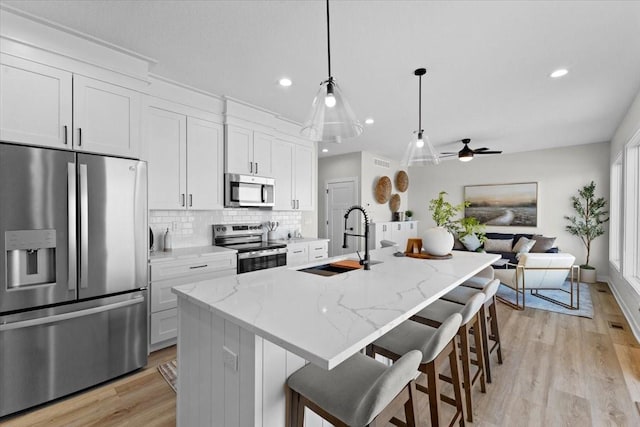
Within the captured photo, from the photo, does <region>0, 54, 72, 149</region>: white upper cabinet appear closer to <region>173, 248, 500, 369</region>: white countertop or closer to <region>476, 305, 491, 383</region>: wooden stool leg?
<region>173, 248, 500, 369</region>: white countertop

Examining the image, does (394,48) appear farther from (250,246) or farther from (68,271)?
(68,271)

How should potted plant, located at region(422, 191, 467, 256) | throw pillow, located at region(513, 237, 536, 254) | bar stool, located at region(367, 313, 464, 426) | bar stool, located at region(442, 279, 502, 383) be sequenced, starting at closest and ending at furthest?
bar stool, located at region(367, 313, 464, 426)
bar stool, located at region(442, 279, 502, 383)
potted plant, located at region(422, 191, 467, 256)
throw pillow, located at region(513, 237, 536, 254)

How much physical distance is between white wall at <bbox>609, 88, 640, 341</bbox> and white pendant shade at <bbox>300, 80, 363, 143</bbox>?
353 cm

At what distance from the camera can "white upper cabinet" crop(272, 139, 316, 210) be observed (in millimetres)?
4191

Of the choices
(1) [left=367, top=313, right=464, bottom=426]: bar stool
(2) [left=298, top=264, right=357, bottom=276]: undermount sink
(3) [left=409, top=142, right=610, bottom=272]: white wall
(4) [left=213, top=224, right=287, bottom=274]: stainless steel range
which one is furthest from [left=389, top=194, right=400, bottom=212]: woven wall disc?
(1) [left=367, top=313, right=464, bottom=426]: bar stool

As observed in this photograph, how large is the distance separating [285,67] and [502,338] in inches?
139

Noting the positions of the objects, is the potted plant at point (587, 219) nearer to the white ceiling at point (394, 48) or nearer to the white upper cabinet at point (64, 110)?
the white ceiling at point (394, 48)

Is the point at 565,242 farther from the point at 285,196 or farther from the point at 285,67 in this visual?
the point at 285,67

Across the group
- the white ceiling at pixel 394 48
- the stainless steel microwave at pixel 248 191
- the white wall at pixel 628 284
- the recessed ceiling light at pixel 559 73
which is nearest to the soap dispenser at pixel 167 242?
the stainless steel microwave at pixel 248 191

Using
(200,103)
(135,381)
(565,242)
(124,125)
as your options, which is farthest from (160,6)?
(565,242)

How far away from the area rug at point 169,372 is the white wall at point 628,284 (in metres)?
4.49

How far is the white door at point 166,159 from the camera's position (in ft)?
9.68

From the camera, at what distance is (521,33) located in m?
2.14

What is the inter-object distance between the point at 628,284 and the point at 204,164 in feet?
17.7
